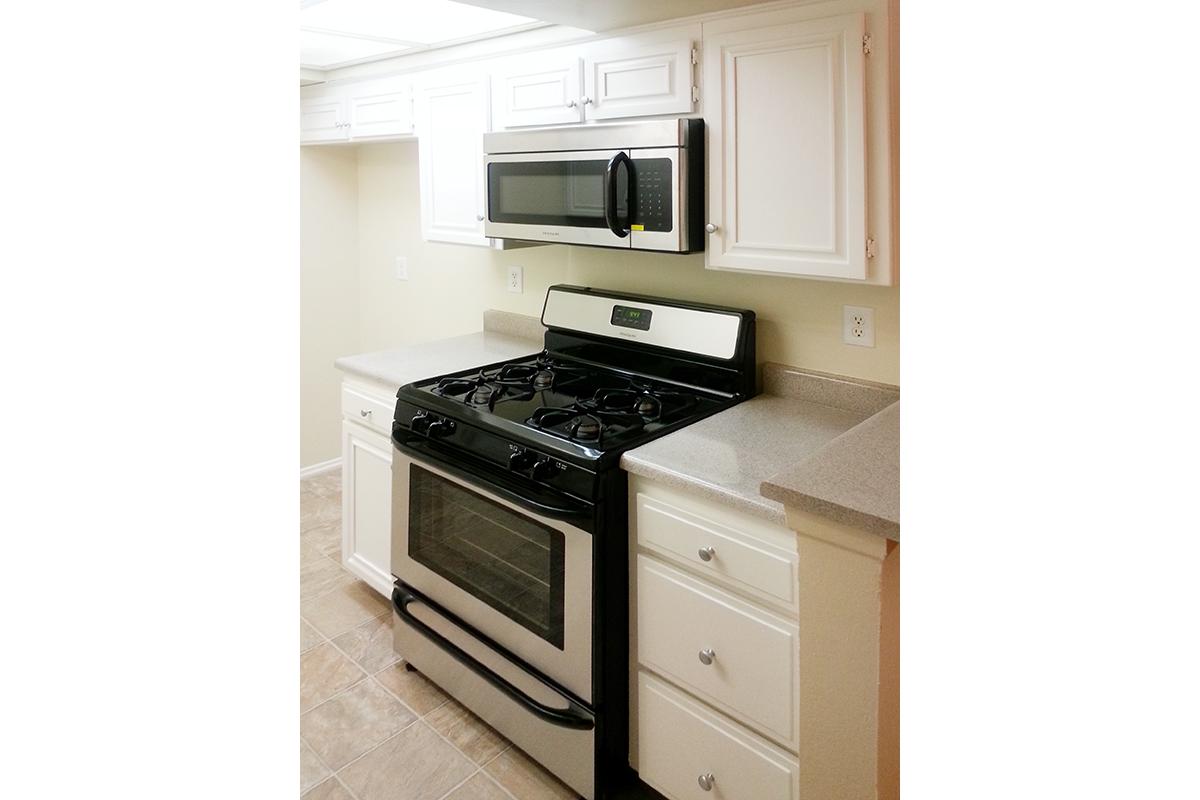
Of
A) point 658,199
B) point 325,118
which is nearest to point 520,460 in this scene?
point 658,199

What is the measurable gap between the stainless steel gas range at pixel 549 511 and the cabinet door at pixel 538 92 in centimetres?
58

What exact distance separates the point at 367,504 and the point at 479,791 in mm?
1127

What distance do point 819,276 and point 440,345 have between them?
5.24 feet

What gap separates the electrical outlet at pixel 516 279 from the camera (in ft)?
9.98

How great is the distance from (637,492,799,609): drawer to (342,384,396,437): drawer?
103 centimetres

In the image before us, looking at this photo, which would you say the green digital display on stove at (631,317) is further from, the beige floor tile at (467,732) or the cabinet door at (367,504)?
the beige floor tile at (467,732)

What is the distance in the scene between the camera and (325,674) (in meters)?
2.53

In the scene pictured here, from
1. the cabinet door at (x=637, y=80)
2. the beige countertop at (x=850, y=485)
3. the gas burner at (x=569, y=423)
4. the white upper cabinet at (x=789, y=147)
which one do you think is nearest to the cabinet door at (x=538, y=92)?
the cabinet door at (x=637, y=80)

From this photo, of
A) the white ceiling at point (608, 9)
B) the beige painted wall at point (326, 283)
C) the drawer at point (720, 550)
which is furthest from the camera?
the beige painted wall at point (326, 283)

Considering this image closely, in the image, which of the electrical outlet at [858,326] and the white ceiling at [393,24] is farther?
the white ceiling at [393,24]

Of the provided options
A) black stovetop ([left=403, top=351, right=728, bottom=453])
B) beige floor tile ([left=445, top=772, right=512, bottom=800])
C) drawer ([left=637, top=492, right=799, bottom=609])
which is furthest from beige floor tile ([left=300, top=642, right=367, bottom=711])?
drawer ([left=637, top=492, right=799, bottom=609])

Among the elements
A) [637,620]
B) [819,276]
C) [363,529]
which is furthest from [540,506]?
[363,529]
